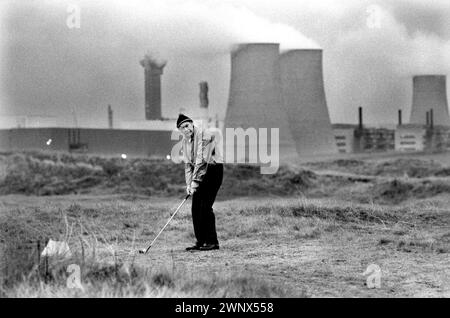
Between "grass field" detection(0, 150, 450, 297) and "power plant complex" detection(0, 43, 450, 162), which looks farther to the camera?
"power plant complex" detection(0, 43, 450, 162)

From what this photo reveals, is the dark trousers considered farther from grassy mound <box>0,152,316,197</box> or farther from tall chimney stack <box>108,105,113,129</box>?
tall chimney stack <box>108,105,113,129</box>

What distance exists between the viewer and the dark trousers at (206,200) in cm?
634

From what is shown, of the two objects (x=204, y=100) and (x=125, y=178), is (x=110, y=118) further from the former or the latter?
(x=125, y=178)

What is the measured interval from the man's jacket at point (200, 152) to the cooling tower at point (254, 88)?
21628 millimetres

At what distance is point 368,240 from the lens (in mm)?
7426

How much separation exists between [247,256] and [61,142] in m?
32.4

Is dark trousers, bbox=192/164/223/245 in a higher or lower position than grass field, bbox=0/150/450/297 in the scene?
higher

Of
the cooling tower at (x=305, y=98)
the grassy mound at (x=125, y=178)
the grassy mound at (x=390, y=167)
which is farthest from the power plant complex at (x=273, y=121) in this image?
the grassy mound at (x=125, y=178)

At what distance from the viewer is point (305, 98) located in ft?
105

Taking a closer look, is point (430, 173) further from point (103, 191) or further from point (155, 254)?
point (155, 254)

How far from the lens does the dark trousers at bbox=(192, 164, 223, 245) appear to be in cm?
634

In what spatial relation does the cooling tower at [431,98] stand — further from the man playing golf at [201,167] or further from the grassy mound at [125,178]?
the man playing golf at [201,167]

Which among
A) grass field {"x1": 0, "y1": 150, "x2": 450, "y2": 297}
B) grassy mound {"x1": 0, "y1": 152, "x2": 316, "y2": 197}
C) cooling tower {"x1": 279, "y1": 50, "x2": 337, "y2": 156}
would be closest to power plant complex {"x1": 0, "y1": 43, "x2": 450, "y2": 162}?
cooling tower {"x1": 279, "y1": 50, "x2": 337, "y2": 156}
